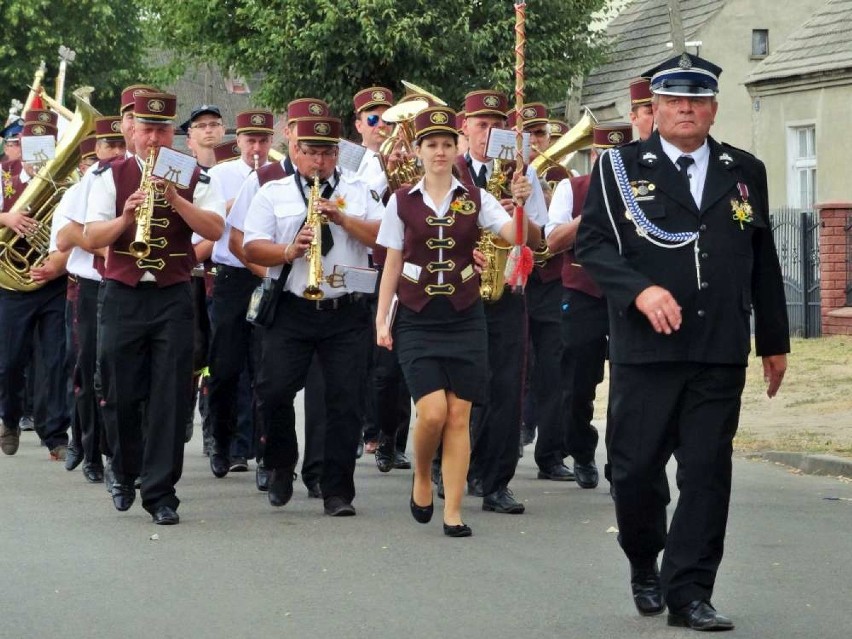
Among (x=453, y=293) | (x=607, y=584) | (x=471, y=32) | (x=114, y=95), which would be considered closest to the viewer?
(x=607, y=584)

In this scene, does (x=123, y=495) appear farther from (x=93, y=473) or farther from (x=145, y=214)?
(x=93, y=473)

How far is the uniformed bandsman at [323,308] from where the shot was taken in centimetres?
1030

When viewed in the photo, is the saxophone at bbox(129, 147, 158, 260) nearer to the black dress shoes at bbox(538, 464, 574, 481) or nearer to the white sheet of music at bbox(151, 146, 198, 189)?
the white sheet of music at bbox(151, 146, 198, 189)

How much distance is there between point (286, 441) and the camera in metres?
10.6

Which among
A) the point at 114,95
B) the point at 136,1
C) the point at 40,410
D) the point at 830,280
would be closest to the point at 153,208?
the point at 40,410

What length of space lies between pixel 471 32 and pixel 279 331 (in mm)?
28533

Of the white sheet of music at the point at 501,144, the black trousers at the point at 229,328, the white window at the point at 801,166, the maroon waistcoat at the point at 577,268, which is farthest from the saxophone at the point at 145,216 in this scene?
the white window at the point at 801,166

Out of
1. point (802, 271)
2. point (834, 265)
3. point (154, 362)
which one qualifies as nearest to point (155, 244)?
point (154, 362)

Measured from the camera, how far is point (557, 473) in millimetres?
12148

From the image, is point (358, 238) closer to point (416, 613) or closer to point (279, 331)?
point (279, 331)

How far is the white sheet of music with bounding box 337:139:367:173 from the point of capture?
10.4 m

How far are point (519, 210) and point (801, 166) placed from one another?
23.8m

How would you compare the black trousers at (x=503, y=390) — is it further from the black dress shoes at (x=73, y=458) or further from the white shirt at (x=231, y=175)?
the black dress shoes at (x=73, y=458)

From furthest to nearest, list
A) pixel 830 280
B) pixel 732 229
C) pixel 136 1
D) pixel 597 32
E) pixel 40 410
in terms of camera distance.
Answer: pixel 136 1, pixel 597 32, pixel 830 280, pixel 40 410, pixel 732 229
